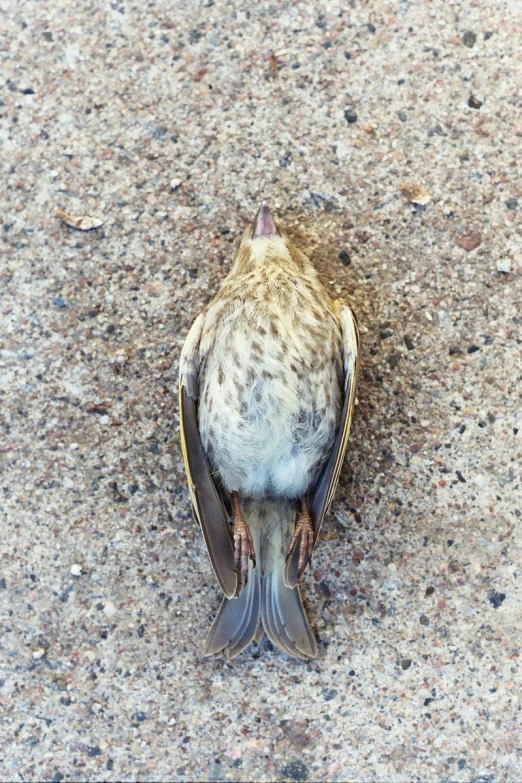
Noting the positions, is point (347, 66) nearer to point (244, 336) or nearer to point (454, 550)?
point (244, 336)

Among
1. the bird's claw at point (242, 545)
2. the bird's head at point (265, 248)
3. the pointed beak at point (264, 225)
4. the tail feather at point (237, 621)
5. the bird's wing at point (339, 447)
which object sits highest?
the pointed beak at point (264, 225)

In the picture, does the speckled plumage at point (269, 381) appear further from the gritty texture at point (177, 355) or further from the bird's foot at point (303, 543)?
the gritty texture at point (177, 355)

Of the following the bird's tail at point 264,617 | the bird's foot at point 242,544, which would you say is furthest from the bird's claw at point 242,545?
the bird's tail at point 264,617

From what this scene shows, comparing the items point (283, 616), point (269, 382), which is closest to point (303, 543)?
point (283, 616)

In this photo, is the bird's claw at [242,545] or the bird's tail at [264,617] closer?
the bird's claw at [242,545]

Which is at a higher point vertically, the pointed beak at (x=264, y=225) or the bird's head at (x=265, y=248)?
the pointed beak at (x=264, y=225)

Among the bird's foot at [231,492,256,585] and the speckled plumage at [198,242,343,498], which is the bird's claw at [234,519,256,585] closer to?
the bird's foot at [231,492,256,585]

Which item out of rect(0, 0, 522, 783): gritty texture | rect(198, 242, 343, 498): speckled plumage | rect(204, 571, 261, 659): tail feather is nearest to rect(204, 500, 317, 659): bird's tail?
rect(204, 571, 261, 659): tail feather
